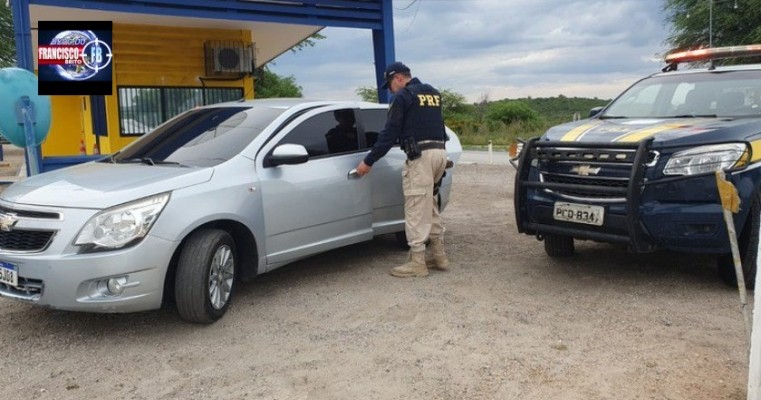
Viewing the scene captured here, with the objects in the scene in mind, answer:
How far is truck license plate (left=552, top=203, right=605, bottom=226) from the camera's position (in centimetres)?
475

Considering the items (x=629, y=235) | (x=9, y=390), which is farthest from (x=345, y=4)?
(x=9, y=390)

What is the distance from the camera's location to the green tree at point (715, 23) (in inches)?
909

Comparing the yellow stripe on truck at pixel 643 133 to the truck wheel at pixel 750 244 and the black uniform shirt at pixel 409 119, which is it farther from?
the black uniform shirt at pixel 409 119

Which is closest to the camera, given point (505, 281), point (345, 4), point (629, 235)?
point (629, 235)

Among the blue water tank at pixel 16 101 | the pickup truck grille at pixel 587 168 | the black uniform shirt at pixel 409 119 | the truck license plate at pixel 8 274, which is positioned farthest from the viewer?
the blue water tank at pixel 16 101

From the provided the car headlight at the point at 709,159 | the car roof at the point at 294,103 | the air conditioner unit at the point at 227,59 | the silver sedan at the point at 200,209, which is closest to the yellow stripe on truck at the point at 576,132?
the car headlight at the point at 709,159

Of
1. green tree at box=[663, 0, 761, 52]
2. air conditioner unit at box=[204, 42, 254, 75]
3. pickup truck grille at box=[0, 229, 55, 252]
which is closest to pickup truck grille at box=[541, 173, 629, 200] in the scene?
pickup truck grille at box=[0, 229, 55, 252]

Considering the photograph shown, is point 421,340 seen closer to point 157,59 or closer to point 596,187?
point 596,187

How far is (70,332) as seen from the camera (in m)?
4.29

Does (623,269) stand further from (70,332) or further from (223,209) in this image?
(70,332)

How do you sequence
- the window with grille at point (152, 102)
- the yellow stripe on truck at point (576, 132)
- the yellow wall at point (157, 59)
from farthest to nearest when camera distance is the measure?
the window with grille at point (152, 102) < the yellow wall at point (157, 59) < the yellow stripe on truck at point (576, 132)

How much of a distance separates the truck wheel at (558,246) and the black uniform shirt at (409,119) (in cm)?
145

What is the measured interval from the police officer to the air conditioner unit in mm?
6543

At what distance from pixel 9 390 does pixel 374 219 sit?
318 centimetres
